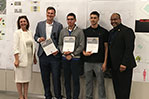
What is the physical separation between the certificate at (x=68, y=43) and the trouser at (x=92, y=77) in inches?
15.6

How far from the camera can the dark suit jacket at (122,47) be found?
259cm

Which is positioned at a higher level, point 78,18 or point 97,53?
point 78,18

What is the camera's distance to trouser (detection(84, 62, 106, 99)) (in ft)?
9.96

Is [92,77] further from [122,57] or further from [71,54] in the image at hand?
[122,57]

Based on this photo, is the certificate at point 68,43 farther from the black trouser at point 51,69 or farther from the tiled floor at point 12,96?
the tiled floor at point 12,96

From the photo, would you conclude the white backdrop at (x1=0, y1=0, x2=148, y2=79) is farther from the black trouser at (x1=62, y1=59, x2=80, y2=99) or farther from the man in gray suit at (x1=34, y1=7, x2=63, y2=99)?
the black trouser at (x1=62, y1=59, x2=80, y2=99)

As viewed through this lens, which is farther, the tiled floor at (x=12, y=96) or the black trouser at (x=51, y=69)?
the tiled floor at (x=12, y=96)

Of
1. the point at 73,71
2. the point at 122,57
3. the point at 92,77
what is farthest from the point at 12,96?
the point at 122,57

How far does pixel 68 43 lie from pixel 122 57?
3.13ft

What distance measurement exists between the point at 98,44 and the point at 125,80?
75cm

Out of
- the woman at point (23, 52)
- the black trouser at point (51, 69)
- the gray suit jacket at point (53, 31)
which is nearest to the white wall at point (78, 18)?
the gray suit jacket at point (53, 31)

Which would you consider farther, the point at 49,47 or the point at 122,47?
the point at 49,47

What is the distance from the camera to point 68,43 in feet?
10.0

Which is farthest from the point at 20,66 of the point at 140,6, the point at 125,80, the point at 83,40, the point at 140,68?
the point at 140,6
